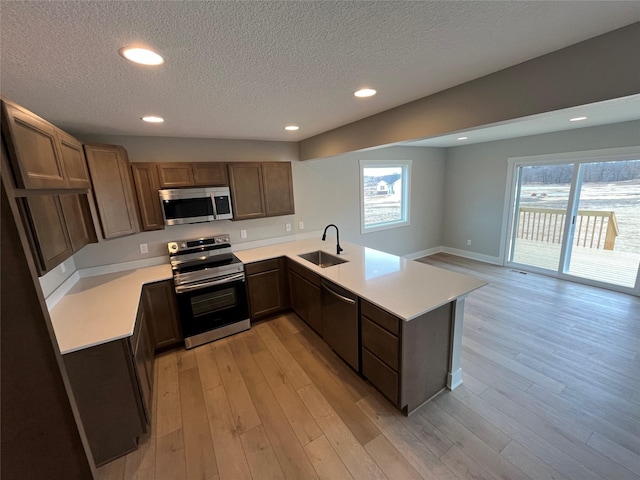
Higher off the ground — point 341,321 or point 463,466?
point 341,321

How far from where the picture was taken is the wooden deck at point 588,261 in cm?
379

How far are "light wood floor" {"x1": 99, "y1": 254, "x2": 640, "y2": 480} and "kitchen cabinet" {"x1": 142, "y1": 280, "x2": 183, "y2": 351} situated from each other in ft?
0.61

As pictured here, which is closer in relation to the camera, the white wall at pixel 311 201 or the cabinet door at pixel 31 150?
the cabinet door at pixel 31 150

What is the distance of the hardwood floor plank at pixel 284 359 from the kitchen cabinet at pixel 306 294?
423 millimetres

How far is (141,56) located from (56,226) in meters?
1.28

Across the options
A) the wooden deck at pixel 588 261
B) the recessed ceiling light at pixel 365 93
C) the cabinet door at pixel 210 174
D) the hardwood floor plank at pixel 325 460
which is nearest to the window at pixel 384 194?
the wooden deck at pixel 588 261

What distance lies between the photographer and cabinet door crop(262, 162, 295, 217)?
3344mm

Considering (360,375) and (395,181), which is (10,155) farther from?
(395,181)

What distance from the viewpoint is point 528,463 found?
161 cm

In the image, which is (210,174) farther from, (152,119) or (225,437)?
(225,437)

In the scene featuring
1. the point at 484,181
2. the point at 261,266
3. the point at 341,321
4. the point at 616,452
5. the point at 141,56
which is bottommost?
the point at 616,452

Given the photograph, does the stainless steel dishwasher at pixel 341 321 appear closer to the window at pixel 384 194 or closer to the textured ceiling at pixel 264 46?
the textured ceiling at pixel 264 46

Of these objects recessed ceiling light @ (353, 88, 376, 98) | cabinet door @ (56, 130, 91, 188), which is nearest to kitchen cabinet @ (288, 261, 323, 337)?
recessed ceiling light @ (353, 88, 376, 98)

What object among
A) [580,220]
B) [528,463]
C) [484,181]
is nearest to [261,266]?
[528,463]
